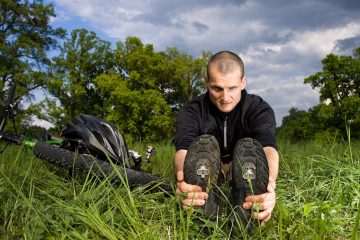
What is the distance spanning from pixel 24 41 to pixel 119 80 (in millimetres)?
8102

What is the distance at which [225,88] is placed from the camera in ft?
10.6

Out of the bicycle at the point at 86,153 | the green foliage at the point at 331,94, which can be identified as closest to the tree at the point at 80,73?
the green foliage at the point at 331,94

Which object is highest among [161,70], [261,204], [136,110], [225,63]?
[161,70]

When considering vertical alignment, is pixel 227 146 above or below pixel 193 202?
above

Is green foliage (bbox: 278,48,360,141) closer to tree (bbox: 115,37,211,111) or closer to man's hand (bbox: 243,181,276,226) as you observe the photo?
tree (bbox: 115,37,211,111)

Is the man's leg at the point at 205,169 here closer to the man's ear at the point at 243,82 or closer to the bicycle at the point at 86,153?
the man's ear at the point at 243,82

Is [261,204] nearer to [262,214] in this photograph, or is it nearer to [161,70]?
[262,214]

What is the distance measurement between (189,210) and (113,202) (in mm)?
599

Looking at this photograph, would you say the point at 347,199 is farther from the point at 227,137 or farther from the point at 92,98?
the point at 92,98

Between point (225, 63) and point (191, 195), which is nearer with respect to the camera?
point (191, 195)

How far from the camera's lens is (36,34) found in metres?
30.5

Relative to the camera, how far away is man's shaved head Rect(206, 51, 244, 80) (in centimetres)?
326

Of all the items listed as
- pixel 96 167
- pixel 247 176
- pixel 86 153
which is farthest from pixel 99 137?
pixel 247 176

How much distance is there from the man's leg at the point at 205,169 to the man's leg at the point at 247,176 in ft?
0.47
